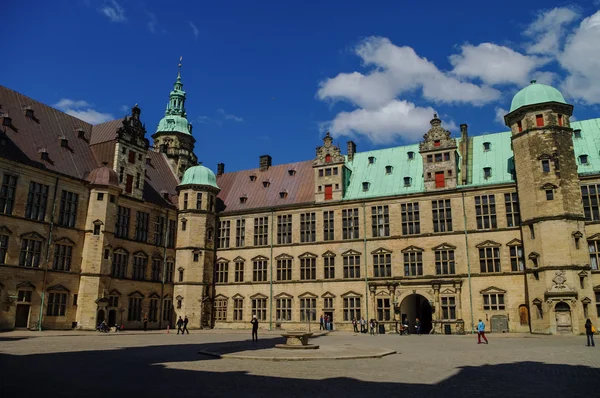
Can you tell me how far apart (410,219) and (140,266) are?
28194 mm

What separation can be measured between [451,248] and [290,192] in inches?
762

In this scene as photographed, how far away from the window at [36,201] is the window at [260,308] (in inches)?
911

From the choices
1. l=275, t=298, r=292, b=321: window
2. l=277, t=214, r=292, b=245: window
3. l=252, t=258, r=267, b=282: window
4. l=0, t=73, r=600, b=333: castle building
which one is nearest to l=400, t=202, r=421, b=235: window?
l=0, t=73, r=600, b=333: castle building

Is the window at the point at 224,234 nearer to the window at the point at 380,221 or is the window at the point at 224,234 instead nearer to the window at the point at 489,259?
the window at the point at 380,221

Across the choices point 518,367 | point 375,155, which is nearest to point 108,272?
point 375,155

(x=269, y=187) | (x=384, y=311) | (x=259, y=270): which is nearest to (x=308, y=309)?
(x=259, y=270)

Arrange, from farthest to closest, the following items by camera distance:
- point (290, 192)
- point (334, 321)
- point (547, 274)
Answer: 1. point (290, 192)
2. point (334, 321)
3. point (547, 274)

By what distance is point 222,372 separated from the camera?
15508mm

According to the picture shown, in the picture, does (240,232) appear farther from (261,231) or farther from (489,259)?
(489,259)

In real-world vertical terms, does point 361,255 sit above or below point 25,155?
below

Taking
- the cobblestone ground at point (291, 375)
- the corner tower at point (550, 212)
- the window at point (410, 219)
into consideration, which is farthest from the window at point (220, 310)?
the cobblestone ground at point (291, 375)

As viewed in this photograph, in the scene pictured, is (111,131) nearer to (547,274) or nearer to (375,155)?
(375,155)

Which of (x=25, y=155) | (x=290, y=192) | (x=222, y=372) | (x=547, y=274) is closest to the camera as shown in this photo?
(x=222, y=372)

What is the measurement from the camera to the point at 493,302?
4219 cm
